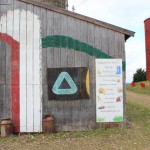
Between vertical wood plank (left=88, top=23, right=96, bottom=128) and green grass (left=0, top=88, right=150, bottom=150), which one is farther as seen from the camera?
vertical wood plank (left=88, top=23, right=96, bottom=128)

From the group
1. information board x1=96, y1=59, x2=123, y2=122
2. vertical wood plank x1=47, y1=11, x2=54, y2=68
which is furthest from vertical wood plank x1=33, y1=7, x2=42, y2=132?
information board x1=96, y1=59, x2=123, y2=122

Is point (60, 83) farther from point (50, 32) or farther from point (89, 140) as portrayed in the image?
point (89, 140)

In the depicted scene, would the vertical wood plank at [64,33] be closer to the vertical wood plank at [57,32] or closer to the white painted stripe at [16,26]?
the vertical wood plank at [57,32]

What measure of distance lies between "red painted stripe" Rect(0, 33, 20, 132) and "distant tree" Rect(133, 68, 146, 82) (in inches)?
1536

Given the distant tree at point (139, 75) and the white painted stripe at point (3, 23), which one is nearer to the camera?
the white painted stripe at point (3, 23)

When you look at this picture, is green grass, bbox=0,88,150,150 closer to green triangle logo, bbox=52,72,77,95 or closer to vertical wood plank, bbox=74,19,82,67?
green triangle logo, bbox=52,72,77,95

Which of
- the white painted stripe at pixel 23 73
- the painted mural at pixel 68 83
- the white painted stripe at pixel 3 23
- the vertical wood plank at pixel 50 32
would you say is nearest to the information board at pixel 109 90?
the painted mural at pixel 68 83

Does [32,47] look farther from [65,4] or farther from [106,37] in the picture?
[65,4]

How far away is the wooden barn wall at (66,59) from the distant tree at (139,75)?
3792 centimetres

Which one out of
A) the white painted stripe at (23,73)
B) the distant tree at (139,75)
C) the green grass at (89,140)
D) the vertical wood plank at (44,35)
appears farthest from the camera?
the distant tree at (139,75)

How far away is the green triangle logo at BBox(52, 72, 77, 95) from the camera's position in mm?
12734

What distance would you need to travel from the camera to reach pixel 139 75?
1986 inches

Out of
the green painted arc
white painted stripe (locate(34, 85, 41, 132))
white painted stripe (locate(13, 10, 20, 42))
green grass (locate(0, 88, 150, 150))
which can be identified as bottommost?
green grass (locate(0, 88, 150, 150))

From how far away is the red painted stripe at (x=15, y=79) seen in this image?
12578mm
